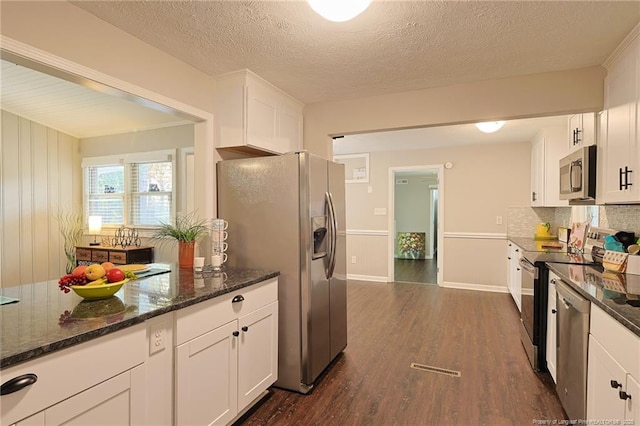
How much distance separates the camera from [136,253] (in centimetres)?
445

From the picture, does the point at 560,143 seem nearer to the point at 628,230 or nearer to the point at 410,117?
the point at 628,230

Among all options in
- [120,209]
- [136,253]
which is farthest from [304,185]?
[120,209]

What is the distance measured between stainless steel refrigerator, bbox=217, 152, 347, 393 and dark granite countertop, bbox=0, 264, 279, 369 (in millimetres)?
321

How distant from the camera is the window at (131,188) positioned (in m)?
4.77

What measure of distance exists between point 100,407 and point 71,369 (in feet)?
0.68

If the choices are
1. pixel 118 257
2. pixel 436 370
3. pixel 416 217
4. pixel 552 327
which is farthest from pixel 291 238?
pixel 416 217

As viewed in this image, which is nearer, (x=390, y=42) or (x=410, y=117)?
(x=390, y=42)

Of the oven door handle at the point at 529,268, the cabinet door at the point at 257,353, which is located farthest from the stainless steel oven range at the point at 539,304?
the cabinet door at the point at 257,353

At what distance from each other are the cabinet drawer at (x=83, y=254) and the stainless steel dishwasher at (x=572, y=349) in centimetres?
550

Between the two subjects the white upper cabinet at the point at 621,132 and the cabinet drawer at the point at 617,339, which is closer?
the cabinet drawer at the point at 617,339

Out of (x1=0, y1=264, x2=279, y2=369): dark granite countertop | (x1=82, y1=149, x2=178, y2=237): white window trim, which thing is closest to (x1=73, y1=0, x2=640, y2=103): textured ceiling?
(x1=0, y1=264, x2=279, y2=369): dark granite countertop

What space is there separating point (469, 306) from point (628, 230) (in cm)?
216

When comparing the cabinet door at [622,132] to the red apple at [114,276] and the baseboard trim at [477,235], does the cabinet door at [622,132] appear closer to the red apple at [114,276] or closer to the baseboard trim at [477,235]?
the red apple at [114,276]

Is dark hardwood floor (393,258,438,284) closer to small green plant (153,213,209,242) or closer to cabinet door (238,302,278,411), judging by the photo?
cabinet door (238,302,278,411)
